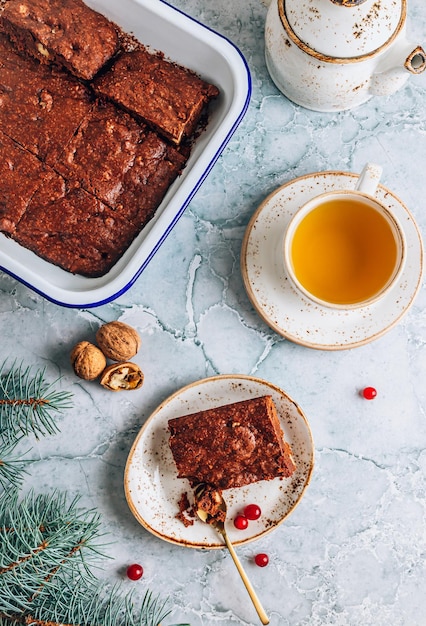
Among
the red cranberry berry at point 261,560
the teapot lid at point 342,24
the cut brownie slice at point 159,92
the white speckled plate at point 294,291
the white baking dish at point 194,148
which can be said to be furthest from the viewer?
the red cranberry berry at point 261,560

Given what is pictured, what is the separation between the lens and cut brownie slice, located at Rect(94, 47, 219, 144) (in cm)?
203

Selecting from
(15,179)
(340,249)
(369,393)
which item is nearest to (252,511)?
(369,393)

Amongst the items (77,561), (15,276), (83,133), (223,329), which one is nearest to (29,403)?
(15,276)

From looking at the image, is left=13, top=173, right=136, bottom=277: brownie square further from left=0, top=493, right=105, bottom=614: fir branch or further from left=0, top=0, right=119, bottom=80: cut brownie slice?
left=0, top=493, right=105, bottom=614: fir branch

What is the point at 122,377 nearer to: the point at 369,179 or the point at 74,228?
the point at 74,228

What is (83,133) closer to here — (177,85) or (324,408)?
(177,85)

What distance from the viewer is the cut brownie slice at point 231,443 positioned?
2109 mm

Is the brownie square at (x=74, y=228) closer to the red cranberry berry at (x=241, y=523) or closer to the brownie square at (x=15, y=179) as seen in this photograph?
the brownie square at (x=15, y=179)

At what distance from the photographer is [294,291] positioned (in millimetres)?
2139

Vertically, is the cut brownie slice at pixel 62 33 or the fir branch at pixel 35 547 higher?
the cut brownie slice at pixel 62 33

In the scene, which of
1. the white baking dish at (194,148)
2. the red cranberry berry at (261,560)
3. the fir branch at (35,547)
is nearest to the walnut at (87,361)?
the white baking dish at (194,148)

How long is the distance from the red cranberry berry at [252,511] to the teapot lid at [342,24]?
134cm

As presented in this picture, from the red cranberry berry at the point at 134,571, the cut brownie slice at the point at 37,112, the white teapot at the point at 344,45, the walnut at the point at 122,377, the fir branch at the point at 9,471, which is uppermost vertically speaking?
the white teapot at the point at 344,45

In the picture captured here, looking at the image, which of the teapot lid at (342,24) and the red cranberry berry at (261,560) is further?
the red cranberry berry at (261,560)
